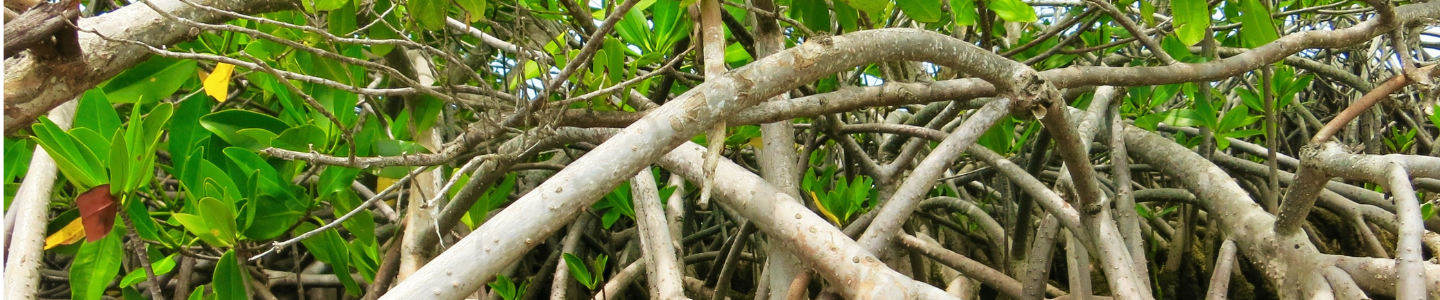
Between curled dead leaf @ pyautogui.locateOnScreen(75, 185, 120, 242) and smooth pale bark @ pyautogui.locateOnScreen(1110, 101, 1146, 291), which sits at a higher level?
smooth pale bark @ pyautogui.locateOnScreen(1110, 101, 1146, 291)

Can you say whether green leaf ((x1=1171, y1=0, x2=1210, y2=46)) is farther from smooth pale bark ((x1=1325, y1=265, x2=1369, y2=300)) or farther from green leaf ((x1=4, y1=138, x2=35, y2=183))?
green leaf ((x1=4, y1=138, x2=35, y2=183))

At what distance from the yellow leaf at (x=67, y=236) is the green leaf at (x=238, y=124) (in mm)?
194

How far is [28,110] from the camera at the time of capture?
0.81 metres

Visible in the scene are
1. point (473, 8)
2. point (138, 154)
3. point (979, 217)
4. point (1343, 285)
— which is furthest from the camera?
point (979, 217)

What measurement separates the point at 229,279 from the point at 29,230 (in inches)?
8.5

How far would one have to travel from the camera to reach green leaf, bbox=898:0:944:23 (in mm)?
899

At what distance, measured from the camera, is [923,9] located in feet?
2.97

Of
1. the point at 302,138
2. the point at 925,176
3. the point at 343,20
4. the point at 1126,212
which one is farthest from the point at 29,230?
the point at 1126,212

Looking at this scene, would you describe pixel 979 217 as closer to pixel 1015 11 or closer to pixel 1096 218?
pixel 1096 218

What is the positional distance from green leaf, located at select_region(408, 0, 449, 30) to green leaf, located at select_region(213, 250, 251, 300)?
445mm

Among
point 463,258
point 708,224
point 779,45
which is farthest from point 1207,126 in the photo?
point 463,258

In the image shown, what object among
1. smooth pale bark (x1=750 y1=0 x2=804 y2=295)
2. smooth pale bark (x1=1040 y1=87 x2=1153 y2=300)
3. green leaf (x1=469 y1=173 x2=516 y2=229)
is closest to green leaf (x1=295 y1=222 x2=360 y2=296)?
green leaf (x1=469 y1=173 x2=516 y2=229)

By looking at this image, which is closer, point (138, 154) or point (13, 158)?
point (138, 154)

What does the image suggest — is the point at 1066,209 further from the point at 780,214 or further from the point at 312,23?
the point at 312,23
